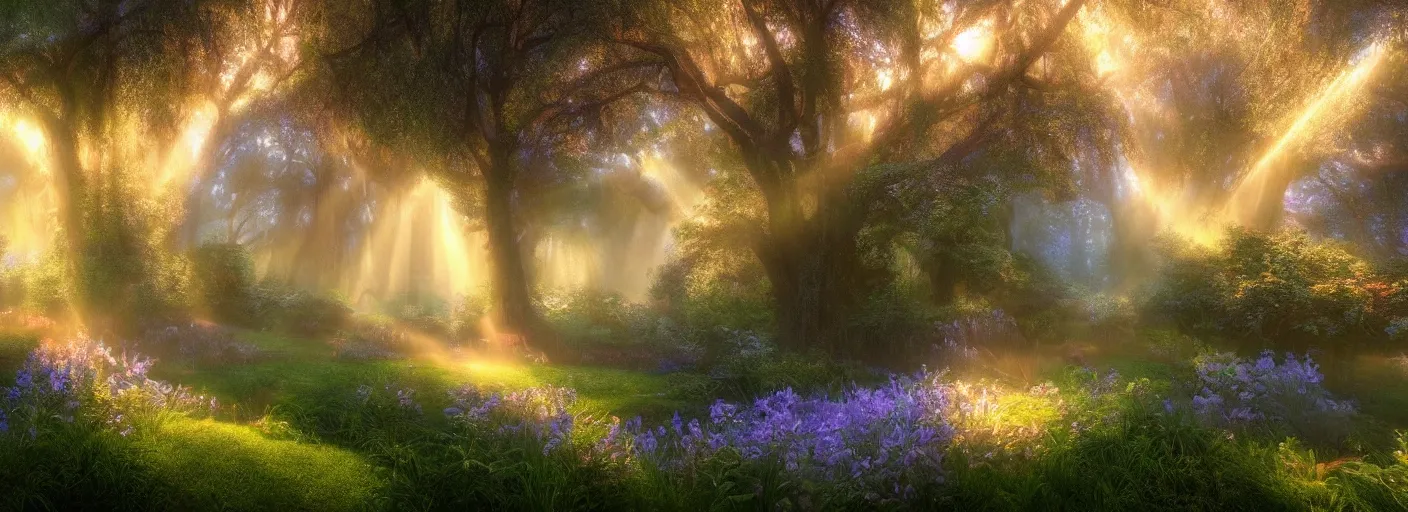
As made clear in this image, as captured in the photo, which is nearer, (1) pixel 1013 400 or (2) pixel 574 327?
(1) pixel 1013 400

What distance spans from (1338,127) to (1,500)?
23153 millimetres

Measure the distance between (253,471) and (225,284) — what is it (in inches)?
576

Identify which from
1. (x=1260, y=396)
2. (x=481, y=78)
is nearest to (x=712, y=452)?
(x=1260, y=396)

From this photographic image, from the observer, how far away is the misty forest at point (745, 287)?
480 cm

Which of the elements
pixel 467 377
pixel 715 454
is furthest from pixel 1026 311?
pixel 715 454

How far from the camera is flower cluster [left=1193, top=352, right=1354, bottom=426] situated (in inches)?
235

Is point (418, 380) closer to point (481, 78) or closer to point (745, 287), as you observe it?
point (481, 78)

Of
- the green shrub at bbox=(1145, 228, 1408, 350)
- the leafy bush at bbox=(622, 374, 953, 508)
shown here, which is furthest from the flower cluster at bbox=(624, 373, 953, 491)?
the green shrub at bbox=(1145, 228, 1408, 350)

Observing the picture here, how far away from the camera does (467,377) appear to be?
10.8 metres

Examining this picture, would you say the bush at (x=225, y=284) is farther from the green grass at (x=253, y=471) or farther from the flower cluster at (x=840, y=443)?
the flower cluster at (x=840, y=443)

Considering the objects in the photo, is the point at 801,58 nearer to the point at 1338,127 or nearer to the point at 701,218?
the point at 701,218

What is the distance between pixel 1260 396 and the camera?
650cm

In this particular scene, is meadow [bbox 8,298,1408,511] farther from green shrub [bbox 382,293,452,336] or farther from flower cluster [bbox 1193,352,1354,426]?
green shrub [bbox 382,293,452,336]

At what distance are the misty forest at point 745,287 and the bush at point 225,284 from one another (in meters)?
0.07
